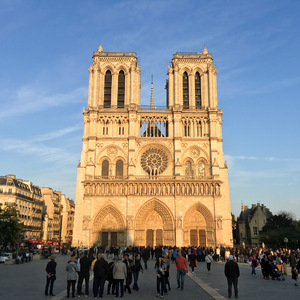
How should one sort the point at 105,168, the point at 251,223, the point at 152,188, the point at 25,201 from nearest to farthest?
the point at 152,188 < the point at 105,168 < the point at 25,201 < the point at 251,223

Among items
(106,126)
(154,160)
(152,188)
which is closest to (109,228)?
(152,188)

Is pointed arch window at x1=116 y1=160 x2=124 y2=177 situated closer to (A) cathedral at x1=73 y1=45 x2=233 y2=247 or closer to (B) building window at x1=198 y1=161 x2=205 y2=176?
(A) cathedral at x1=73 y1=45 x2=233 y2=247

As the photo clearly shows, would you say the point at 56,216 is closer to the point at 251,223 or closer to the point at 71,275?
the point at 251,223

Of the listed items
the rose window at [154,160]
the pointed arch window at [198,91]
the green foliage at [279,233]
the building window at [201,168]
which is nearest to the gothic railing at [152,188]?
the building window at [201,168]

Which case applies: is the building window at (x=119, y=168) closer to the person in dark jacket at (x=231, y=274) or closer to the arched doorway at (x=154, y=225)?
the arched doorway at (x=154, y=225)

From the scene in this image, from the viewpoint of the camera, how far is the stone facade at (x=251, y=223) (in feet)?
176

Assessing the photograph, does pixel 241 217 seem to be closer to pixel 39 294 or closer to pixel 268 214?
pixel 268 214

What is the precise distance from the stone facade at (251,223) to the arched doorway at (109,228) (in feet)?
73.4

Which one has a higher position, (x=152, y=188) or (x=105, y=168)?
(x=105, y=168)

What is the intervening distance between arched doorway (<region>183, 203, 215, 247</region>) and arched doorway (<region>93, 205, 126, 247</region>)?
756cm

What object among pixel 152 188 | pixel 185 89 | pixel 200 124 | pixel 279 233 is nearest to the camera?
pixel 152 188

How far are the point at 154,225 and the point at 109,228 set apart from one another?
5.38 m

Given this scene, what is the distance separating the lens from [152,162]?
43.8 m

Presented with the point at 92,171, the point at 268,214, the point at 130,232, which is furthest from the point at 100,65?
the point at 268,214
